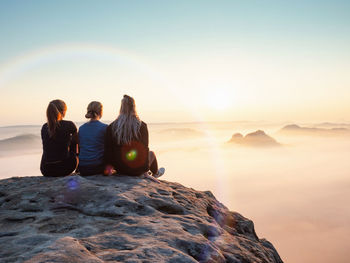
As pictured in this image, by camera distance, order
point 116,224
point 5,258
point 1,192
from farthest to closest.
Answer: point 1,192, point 116,224, point 5,258

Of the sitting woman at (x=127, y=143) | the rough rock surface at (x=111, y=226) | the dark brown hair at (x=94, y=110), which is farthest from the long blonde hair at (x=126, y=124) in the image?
the rough rock surface at (x=111, y=226)

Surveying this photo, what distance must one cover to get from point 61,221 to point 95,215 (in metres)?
0.74

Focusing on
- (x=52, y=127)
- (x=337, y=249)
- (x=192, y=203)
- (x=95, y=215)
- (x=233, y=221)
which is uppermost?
(x=52, y=127)

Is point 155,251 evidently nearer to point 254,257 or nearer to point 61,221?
point 61,221

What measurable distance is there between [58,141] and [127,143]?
2231mm

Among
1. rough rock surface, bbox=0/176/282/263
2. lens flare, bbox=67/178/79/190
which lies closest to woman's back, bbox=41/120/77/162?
rough rock surface, bbox=0/176/282/263

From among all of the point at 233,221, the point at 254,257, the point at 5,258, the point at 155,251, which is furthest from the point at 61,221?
the point at 233,221

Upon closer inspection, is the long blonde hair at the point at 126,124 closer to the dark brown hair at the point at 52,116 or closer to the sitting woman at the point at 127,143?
the sitting woman at the point at 127,143

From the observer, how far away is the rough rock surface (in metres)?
4.04

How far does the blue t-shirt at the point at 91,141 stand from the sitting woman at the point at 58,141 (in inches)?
12.8

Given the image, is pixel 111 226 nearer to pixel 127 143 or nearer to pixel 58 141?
pixel 127 143

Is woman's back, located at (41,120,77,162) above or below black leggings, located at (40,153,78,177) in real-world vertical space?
above

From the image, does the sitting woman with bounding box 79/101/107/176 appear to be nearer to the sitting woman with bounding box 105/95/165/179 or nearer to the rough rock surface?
the sitting woman with bounding box 105/95/165/179

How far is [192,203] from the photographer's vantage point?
26.2ft
